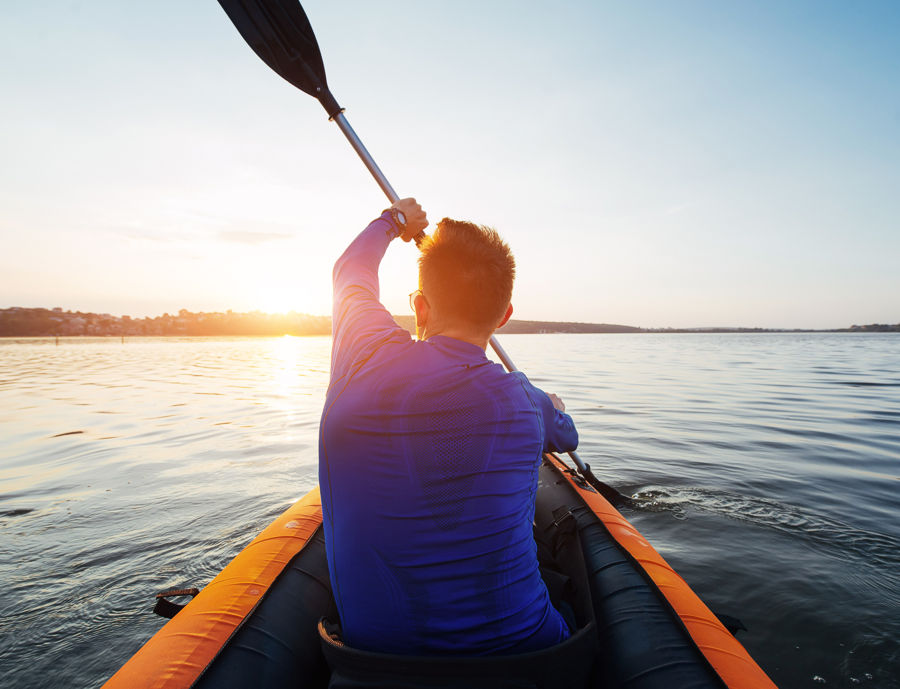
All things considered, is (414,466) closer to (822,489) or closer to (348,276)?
(348,276)

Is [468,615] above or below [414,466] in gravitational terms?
below

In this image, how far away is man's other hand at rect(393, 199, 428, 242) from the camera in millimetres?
2230

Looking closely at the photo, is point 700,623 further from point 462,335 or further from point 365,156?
point 365,156

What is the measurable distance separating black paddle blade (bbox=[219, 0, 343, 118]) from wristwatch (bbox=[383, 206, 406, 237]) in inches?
60.4

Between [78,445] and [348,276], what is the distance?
9.00 meters

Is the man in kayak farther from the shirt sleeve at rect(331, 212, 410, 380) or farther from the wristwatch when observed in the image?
the wristwatch

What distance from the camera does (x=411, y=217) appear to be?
2240 mm

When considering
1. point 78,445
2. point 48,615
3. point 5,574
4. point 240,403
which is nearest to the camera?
point 48,615

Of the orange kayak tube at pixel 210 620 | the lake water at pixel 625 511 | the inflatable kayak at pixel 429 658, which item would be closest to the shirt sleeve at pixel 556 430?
the inflatable kayak at pixel 429 658

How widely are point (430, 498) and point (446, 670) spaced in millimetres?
454

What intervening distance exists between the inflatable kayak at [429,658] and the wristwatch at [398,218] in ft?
5.25

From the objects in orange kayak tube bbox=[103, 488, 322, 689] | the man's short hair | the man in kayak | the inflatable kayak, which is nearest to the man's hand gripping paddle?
the inflatable kayak

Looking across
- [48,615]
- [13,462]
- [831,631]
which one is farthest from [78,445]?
[831,631]

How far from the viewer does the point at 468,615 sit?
136cm
